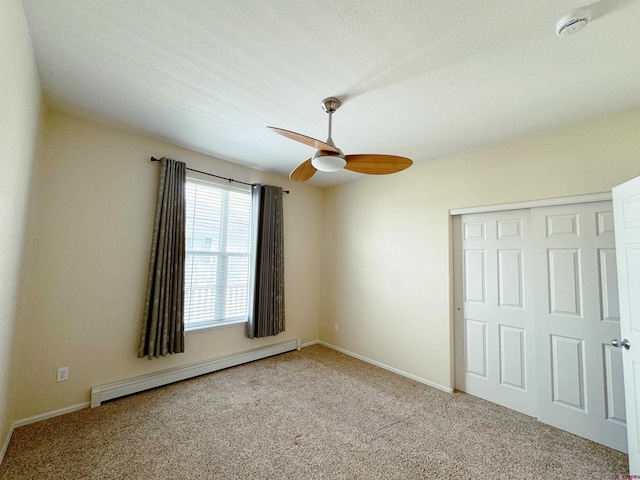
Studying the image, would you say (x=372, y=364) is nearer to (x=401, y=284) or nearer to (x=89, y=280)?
(x=401, y=284)

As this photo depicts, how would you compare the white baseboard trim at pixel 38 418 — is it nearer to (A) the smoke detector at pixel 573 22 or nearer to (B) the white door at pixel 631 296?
(B) the white door at pixel 631 296

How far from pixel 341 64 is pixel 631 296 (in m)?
2.43

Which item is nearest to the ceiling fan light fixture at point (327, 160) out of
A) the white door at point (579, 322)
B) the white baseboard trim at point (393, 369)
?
the white door at point (579, 322)

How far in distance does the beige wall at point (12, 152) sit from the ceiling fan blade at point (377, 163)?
1886 mm

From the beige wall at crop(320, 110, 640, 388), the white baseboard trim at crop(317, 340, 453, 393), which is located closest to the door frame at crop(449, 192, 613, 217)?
the beige wall at crop(320, 110, 640, 388)

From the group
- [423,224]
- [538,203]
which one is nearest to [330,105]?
[423,224]

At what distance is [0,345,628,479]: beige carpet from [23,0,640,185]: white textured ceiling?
269 centimetres

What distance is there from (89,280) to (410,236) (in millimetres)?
3521

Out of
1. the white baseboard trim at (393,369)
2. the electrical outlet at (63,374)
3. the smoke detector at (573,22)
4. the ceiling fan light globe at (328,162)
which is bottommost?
the white baseboard trim at (393,369)

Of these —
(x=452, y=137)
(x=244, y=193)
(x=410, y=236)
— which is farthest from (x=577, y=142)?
(x=244, y=193)

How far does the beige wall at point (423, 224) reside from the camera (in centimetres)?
232

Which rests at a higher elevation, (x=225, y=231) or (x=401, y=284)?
(x=225, y=231)

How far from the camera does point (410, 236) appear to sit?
11.5ft

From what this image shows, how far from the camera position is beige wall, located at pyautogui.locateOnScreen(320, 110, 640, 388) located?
2.32m
